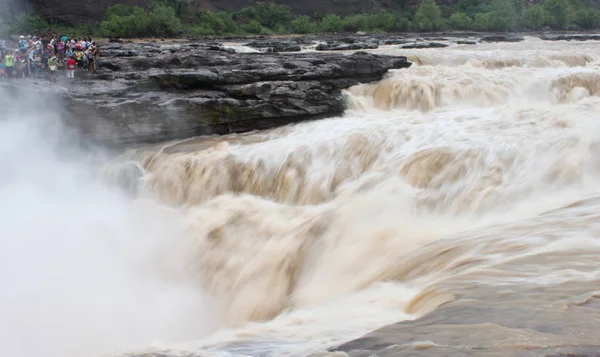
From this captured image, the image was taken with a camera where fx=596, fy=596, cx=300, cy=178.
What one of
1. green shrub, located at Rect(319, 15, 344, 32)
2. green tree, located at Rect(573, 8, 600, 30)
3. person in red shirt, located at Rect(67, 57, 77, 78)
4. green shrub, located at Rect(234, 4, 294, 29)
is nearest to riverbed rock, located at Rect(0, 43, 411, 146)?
person in red shirt, located at Rect(67, 57, 77, 78)

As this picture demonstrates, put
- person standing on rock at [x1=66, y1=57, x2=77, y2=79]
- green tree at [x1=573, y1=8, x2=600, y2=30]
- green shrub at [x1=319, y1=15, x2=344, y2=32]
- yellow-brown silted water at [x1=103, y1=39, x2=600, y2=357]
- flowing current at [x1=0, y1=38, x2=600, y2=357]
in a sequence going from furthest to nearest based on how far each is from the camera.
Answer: green shrub at [x1=319, y1=15, x2=344, y2=32] < green tree at [x1=573, y1=8, x2=600, y2=30] < person standing on rock at [x1=66, y1=57, x2=77, y2=79] < flowing current at [x1=0, y1=38, x2=600, y2=357] < yellow-brown silted water at [x1=103, y1=39, x2=600, y2=357]

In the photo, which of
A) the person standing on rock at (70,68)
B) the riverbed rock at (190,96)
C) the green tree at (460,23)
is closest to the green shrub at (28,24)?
the person standing on rock at (70,68)

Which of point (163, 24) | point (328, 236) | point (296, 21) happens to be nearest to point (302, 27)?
point (296, 21)

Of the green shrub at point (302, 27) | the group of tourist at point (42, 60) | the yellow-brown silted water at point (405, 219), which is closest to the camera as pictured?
the yellow-brown silted water at point (405, 219)

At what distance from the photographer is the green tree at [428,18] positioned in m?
49.7

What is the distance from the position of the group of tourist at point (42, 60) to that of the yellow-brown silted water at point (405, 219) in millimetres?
4032

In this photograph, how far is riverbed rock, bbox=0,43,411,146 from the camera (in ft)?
42.1

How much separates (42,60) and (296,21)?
123 ft

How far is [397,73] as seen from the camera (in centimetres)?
1616

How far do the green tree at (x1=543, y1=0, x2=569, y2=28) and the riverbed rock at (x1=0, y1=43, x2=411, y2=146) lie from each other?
4034cm

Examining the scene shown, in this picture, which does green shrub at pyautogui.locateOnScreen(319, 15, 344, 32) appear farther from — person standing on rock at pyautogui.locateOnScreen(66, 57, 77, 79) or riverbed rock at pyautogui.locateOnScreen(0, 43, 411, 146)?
person standing on rock at pyautogui.locateOnScreen(66, 57, 77, 79)

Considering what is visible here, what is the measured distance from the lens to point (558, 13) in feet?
162

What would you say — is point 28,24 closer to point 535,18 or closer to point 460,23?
point 460,23

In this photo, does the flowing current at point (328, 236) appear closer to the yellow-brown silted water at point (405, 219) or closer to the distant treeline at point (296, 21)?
the yellow-brown silted water at point (405, 219)
